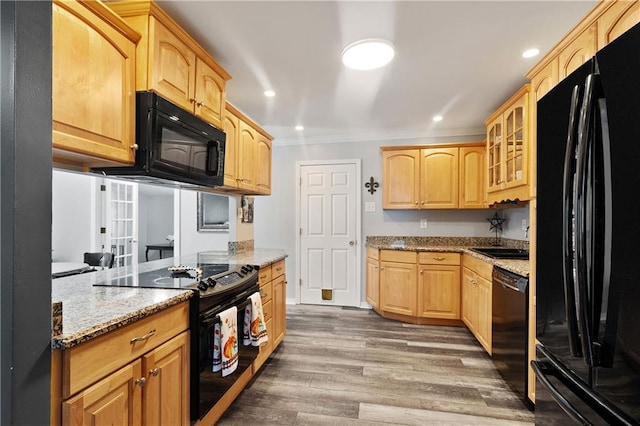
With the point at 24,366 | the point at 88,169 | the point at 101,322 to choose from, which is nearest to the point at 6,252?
the point at 24,366

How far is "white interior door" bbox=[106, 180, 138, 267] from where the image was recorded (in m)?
4.60

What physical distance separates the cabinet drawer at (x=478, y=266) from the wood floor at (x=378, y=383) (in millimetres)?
758

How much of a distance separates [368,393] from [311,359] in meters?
0.68

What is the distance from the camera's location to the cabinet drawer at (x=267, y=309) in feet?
8.40

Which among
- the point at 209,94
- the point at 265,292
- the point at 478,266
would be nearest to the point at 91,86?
the point at 209,94

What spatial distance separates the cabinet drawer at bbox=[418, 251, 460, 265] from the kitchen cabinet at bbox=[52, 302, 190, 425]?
282 cm

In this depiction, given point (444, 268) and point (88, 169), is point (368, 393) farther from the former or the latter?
point (88, 169)

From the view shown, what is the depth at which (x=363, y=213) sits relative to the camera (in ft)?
14.5

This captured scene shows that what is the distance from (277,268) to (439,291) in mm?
1978

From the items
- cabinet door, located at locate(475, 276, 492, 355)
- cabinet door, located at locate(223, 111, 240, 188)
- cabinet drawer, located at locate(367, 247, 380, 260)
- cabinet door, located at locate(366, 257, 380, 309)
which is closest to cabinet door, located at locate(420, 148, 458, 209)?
cabinet drawer, located at locate(367, 247, 380, 260)

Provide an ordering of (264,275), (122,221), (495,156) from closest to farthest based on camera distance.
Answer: (264,275) → (495,156) → (122,221)

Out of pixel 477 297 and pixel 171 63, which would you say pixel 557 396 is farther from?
pixel 171 63

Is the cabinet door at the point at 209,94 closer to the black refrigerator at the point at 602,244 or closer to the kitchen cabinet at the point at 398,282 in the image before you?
the black refrigerator at the point at 602,244

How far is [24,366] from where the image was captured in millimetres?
663
